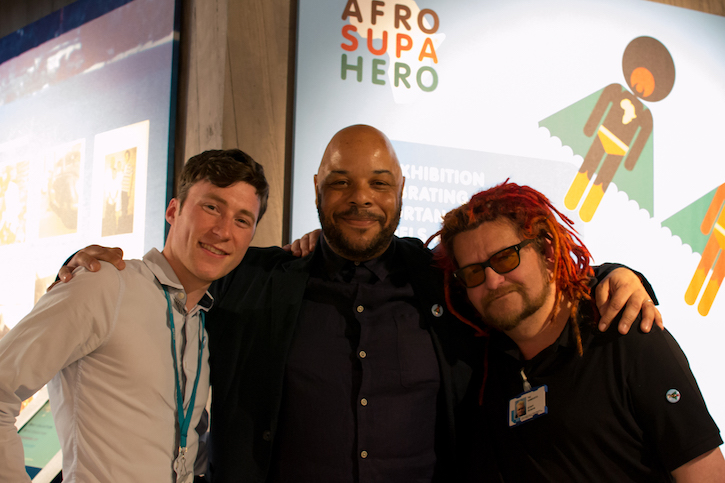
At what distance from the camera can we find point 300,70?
299 centimetres

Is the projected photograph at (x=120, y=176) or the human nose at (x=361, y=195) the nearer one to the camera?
the human nose at (x=361, y=195)

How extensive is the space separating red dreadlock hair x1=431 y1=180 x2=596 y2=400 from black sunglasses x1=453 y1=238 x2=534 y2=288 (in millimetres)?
77

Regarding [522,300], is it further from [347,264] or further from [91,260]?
[91,260]

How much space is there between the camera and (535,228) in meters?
1.83

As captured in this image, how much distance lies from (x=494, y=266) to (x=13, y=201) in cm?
406

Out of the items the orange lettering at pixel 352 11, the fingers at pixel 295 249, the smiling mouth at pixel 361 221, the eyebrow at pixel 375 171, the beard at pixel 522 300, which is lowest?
the beard at pixel 522 300

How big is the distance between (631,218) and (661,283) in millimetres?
477

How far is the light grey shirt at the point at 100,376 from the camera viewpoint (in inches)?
55.7

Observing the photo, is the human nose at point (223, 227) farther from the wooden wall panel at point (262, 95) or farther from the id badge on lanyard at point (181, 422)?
the wooden wall panel at point (262, 95)

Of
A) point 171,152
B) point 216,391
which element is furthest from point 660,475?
point 171,152

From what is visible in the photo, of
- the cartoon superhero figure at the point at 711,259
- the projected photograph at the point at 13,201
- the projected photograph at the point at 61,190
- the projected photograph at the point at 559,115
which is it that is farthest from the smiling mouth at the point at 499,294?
Answer: the projected photograph at the point at 13,201

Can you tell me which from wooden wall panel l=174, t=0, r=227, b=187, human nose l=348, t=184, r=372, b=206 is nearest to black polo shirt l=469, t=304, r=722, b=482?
human nose l=348, t=184, r=372, b=206

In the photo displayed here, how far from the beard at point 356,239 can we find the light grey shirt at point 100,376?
71 cm

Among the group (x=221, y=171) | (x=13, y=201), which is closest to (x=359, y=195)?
(x=221, y=171)
